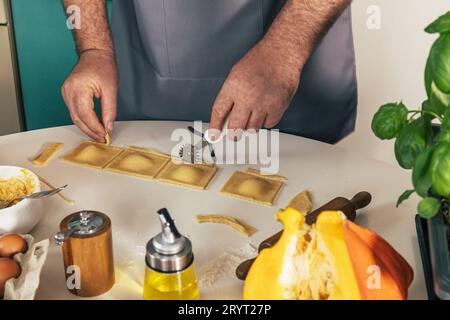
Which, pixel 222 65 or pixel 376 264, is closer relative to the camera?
pixel 376 264

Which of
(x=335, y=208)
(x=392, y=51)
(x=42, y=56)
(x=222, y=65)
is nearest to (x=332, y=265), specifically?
(x=335, y=208)

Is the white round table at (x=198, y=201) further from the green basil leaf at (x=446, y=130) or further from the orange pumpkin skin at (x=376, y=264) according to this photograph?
the green basil leaf at (x=446, y=130)

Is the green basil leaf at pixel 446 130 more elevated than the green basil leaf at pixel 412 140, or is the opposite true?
the green basil leaf at pixel 446 130

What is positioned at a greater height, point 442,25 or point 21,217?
point 442,25

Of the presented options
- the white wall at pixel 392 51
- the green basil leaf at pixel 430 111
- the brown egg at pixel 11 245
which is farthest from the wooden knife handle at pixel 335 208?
the white wall at pixel 392 51

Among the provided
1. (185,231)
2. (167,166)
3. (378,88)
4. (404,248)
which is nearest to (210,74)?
(167,166)

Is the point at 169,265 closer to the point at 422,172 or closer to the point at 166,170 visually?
the point at 422,172

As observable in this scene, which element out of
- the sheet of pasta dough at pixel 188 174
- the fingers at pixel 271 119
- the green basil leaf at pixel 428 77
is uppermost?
the green basil leaf at pixel 428 77

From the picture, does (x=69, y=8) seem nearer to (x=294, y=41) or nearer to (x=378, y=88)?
(x=294, y=41)

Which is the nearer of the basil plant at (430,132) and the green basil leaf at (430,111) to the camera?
the basil plant at (430,132)

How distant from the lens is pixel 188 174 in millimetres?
1206

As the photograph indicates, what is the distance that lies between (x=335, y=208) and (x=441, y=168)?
37cm

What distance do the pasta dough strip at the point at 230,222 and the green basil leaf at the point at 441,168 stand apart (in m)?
0.42

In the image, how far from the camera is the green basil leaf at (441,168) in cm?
64
